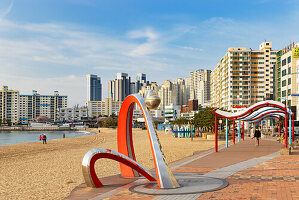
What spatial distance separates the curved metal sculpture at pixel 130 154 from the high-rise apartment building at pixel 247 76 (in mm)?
91200

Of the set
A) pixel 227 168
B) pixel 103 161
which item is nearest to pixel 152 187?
pixel 227 168

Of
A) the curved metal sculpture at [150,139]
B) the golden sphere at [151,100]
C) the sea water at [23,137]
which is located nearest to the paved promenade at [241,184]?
the curved metal sculpture at [150,139]

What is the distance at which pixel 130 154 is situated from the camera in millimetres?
12070

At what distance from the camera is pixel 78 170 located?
1556 centimetres

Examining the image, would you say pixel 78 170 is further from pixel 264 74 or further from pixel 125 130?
pixel 264 74

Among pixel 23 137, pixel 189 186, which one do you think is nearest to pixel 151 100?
pixel 189 186

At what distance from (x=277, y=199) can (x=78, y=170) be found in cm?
1013

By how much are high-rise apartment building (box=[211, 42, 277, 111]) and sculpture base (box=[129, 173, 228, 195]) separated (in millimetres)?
91871

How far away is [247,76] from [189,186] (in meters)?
96.7

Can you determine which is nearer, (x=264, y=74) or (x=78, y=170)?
(x=78, y=170)

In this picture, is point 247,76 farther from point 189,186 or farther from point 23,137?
point 189,186

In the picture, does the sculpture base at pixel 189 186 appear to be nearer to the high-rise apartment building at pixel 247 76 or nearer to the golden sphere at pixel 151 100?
the golden sphere at pixel 151 100

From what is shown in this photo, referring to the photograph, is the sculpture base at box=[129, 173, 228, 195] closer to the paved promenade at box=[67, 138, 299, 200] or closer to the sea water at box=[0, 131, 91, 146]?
the paved promenade at box=[67, 138, 299, 200]

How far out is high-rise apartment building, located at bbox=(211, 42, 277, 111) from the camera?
100500 millimetres
